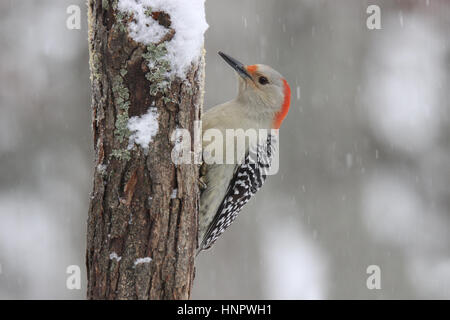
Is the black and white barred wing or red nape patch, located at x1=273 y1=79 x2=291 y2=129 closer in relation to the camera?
the black and white barred wing

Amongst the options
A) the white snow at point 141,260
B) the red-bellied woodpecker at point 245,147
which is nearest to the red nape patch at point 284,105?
the red-bellied woodpecker at point 245,147

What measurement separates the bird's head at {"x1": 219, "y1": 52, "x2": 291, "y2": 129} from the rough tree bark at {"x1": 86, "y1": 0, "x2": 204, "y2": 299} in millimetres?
1965

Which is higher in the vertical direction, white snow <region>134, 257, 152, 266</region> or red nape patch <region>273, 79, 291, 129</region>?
red nape patch <region>273, 79, 291, 129</region>

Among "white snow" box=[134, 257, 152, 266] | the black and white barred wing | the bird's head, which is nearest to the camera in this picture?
"white snow" box=[134, 257, 152, 266]

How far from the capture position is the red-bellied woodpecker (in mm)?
4402

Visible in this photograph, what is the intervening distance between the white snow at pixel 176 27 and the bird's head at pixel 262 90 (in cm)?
183

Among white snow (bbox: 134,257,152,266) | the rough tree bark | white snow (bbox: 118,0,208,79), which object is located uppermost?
white snow (bbox: 118,0,208,79)

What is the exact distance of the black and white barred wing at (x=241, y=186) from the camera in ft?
14.9

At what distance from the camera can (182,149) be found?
2961 millimetres

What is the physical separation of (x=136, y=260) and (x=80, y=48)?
554 cm

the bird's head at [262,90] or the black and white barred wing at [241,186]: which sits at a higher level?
the bird's head at [262,90]

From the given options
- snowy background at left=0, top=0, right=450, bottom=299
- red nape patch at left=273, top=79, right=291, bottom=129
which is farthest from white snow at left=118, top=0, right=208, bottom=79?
snowy background at left=0, top=0, right=450, bottom=299

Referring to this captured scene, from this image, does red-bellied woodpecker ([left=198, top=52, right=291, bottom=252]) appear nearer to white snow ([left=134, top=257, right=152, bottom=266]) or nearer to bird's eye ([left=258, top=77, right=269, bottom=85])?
bird's eye ([left=258, top=77, right=269, bottom=85])

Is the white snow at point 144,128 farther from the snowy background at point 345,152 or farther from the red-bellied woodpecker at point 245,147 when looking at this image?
the snowy background at point 345,152
